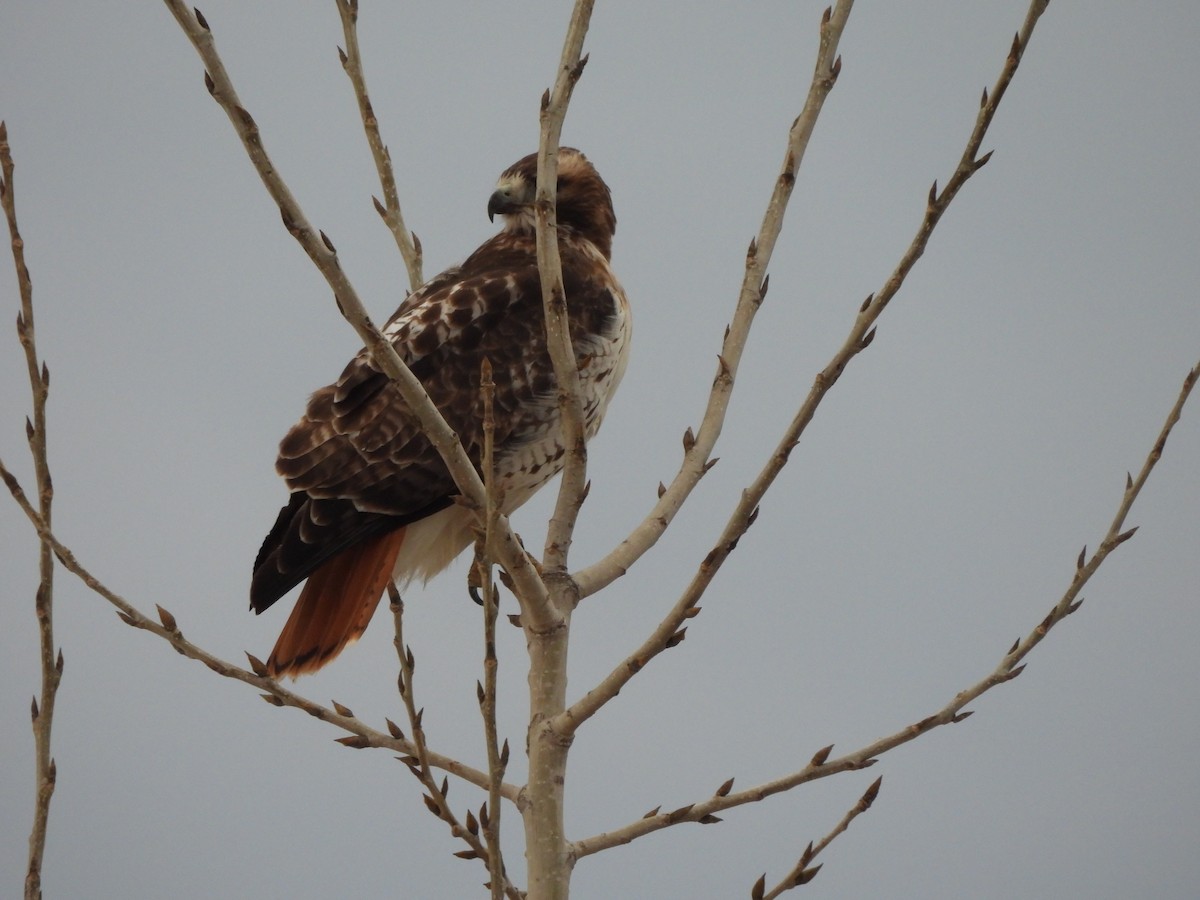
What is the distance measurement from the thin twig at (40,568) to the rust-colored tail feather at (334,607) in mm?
1410

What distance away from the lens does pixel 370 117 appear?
14.4ft

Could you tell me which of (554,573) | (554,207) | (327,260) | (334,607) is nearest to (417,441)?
(334,607)

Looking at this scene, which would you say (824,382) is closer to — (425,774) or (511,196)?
(425,774)

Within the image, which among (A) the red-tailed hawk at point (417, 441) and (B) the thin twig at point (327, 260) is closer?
(B) the thin twig at point (327, 260)

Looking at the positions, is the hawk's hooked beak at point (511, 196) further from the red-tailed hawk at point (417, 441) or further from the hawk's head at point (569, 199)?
the red-tailed hawk at point (417, 441)

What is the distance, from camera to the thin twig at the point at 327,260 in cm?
225

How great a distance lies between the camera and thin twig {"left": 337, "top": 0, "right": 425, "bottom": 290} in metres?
4.00

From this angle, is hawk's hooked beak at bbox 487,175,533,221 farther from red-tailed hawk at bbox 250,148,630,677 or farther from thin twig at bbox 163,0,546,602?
thin twig at bbox 163,0,546,602

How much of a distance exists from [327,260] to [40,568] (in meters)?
0.85

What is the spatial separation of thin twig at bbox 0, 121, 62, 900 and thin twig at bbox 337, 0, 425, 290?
1345 mm

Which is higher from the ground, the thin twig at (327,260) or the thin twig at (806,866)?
the thin twig at (327,260)

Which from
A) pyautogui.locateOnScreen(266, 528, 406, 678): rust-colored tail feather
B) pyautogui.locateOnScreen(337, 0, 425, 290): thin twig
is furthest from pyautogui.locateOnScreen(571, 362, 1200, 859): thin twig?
pyautogui.locateOnScreen(337, 0, 425, 290): thin twig

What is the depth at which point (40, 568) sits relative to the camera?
8.93 feet

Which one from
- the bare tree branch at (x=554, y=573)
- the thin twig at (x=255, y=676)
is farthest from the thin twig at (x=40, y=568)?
the bare tree branch at (x=554, y=573)
